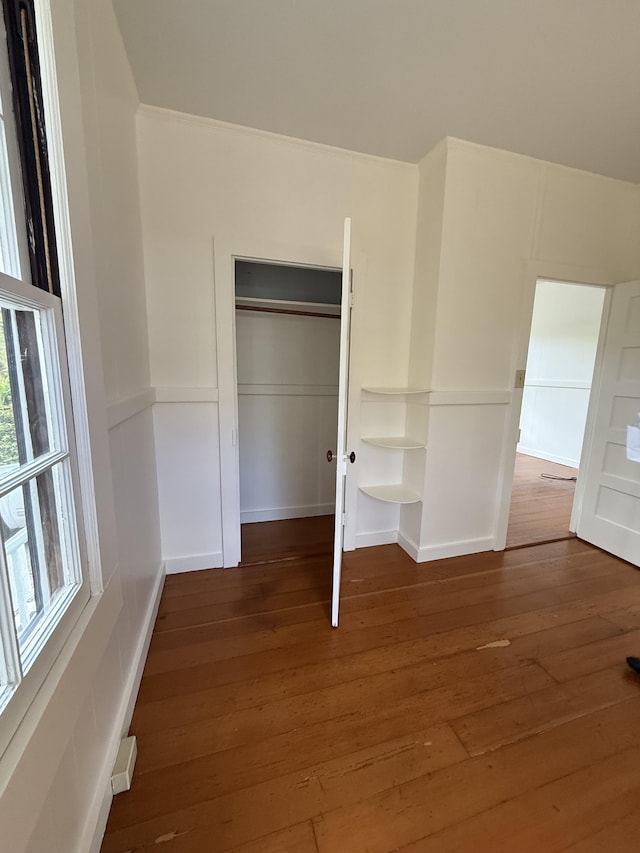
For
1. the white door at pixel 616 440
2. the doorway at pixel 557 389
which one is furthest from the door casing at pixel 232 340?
the doorway at pixel 557 389

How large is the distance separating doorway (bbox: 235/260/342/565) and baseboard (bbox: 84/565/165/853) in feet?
3.56

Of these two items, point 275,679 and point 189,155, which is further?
point 189,155

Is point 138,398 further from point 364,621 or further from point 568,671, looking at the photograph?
point 568,671

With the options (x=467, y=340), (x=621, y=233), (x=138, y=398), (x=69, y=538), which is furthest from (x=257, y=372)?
(x=621, y=233)

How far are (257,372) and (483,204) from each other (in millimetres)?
2001

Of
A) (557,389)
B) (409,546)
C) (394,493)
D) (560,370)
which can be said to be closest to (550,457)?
(557,389)

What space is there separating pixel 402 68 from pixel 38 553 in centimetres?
238

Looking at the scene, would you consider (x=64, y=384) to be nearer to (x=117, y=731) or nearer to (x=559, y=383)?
(x=117, y=731)

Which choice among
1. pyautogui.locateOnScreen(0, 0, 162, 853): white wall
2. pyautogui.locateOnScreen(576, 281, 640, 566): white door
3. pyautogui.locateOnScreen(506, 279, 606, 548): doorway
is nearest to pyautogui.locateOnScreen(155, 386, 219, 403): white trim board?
pyautogui.locateOnScreen(0, 0, 162, 853): white wall

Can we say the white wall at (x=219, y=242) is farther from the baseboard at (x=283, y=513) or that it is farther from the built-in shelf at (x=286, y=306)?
the baseboard at (x=283, y=513)

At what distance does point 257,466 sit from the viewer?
3.11m

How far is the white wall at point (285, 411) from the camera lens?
9.75 feet

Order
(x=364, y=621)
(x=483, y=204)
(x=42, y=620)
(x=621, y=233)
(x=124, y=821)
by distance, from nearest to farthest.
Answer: (x=42, y=620) < (x=124, y=821) < (x=364, y=621) < (x=483, y=204) < (x=621, y=233)

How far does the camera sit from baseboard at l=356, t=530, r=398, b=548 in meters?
2.70
